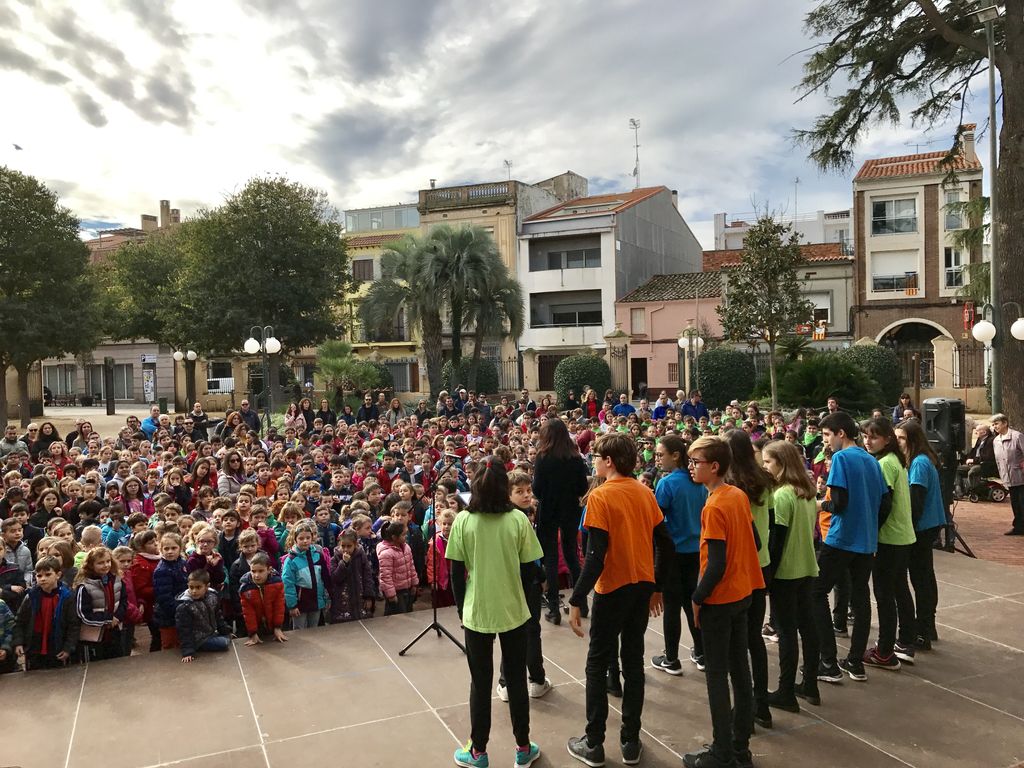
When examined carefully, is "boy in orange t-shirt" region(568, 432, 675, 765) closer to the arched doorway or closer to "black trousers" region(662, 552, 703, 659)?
"black trousers" region(662, 552, 703, 659)

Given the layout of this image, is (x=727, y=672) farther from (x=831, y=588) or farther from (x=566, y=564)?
(x=566, y=564)

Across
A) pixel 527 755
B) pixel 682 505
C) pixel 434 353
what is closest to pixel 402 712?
pixel 527 755

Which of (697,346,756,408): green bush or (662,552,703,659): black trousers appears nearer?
(662,552,703,659): black trousers

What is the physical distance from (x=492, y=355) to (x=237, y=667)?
1254 inches

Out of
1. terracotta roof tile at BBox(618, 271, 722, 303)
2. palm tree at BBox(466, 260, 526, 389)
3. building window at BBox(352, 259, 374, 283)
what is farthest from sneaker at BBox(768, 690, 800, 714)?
building window at BBox(352, 259, 374, 283)

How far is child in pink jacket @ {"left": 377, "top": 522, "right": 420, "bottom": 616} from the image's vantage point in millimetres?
6676

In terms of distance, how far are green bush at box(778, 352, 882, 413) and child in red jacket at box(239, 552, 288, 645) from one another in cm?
1629

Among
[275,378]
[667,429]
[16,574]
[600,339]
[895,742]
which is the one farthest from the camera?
[600,339]

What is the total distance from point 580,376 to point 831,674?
26190mm

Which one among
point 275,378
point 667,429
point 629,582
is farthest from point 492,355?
point 629,582

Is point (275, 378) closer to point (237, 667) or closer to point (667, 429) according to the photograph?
point (667, 429)

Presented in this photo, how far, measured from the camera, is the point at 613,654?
393 cm

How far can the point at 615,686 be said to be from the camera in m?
4.61

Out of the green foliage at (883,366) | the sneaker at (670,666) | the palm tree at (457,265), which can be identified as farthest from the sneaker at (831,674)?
the green foliage at (883,366)
